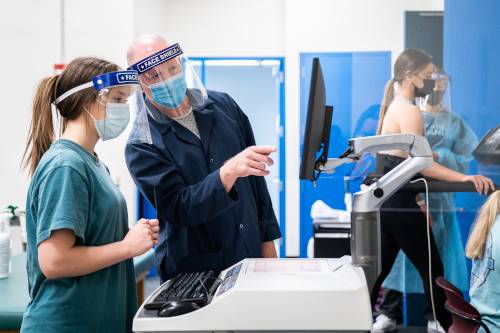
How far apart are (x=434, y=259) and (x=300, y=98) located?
1.54 metres

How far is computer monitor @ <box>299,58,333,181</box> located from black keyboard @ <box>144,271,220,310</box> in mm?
313

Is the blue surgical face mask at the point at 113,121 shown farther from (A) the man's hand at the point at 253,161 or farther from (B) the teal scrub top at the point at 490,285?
(B) the teal scrub top at the point at 490,285

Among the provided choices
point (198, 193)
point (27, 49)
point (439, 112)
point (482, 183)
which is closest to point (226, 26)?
point (27, 49)

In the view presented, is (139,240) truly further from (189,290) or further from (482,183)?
(482,183)

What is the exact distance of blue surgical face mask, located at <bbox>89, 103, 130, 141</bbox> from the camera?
1.44 meters

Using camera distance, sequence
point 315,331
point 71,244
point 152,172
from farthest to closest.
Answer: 1. point 152,172
2. point 71,244
3. point 315,331

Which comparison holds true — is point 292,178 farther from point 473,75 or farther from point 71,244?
point 71,244

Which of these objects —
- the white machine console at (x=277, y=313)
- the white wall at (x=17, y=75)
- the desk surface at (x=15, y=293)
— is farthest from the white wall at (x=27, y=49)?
the white machine console at (x=277, y=313)

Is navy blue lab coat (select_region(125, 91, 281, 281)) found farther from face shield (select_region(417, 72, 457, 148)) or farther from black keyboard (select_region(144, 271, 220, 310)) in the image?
face shield (select_region(417, 72, 457, 148))

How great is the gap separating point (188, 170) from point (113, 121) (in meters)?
0.27

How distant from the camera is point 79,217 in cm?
127

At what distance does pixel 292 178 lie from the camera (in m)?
4.52

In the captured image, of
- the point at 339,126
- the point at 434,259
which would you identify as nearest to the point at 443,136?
the point at 434,259

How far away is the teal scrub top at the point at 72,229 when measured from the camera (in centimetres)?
126
